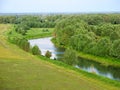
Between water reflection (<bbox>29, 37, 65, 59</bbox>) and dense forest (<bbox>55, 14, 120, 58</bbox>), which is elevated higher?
dense forest (<bbox>55, 14, 120, 58</bbox>)

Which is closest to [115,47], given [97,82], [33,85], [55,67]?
[55,67]

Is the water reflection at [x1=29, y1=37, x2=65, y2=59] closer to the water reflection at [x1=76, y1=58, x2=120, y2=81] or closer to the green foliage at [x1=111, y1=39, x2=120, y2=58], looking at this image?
the water reflection at [x1=76, y1=58, x2=120, y2=81]

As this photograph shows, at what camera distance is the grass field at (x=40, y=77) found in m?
22.9

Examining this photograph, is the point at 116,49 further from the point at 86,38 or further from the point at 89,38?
the point at 86,38

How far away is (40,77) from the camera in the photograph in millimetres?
25922


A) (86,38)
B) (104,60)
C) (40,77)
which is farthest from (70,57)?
(86,38)

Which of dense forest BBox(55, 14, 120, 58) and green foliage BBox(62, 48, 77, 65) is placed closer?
green foliage BBox(62, 48, 77, 65)

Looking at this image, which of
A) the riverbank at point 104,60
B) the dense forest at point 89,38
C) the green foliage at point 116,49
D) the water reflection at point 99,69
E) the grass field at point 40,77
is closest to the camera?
the grass field at point 40,77

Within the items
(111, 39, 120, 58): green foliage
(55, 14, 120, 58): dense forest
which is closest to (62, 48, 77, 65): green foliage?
(111, 39, 120, 58): green foliage

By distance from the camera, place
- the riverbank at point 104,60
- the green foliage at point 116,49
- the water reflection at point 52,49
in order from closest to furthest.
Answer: the riverbank at point 104,60 < the green foliage at point 116,49 < the water reflection at point 52,49

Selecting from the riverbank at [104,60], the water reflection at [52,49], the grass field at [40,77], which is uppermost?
the grass field at [40,77]

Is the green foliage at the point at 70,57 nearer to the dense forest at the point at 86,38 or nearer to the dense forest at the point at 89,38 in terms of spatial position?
the dense forest at the point at 86,38

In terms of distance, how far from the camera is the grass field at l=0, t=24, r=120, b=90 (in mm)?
22906

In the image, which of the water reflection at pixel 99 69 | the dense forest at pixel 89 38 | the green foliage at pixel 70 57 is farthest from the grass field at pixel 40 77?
the dense forest at pixel 89 38
